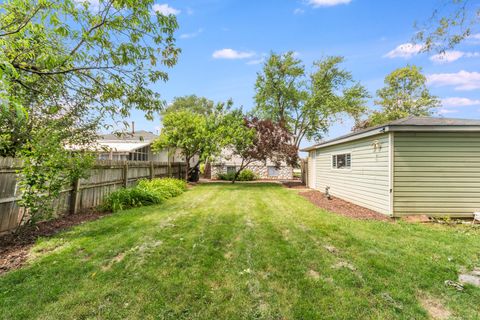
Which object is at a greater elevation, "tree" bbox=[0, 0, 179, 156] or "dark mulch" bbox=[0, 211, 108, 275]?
"tree" bbox=[0, 0, 179, 156]

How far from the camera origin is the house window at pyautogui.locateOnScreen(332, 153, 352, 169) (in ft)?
31.4

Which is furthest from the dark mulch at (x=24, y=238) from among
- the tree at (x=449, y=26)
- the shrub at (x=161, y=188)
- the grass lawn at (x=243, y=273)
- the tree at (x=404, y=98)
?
the tree at (x=404, y=98)

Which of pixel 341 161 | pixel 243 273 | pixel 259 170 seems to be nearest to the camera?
pixel 243 273

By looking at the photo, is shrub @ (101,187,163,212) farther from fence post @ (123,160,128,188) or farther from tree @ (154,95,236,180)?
tree @ (154,95,236,180)

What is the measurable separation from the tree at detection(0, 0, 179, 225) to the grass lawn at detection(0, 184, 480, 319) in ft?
6.31

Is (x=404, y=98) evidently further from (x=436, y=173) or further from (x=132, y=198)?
(x=132, y=198)

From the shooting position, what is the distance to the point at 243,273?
3.23 m

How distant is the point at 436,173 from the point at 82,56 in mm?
8452

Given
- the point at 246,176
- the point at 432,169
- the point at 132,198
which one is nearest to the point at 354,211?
the point at 432,169

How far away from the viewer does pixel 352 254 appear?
12.8 ft

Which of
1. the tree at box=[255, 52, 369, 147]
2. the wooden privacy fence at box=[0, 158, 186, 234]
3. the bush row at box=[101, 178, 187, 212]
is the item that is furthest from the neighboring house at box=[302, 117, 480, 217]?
the tree at box=[255, 52, 369, 147]

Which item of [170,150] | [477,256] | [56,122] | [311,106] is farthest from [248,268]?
[311,106]

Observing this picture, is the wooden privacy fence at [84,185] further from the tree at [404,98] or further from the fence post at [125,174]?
the tree at [404,98]

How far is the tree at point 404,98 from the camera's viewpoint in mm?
24234
